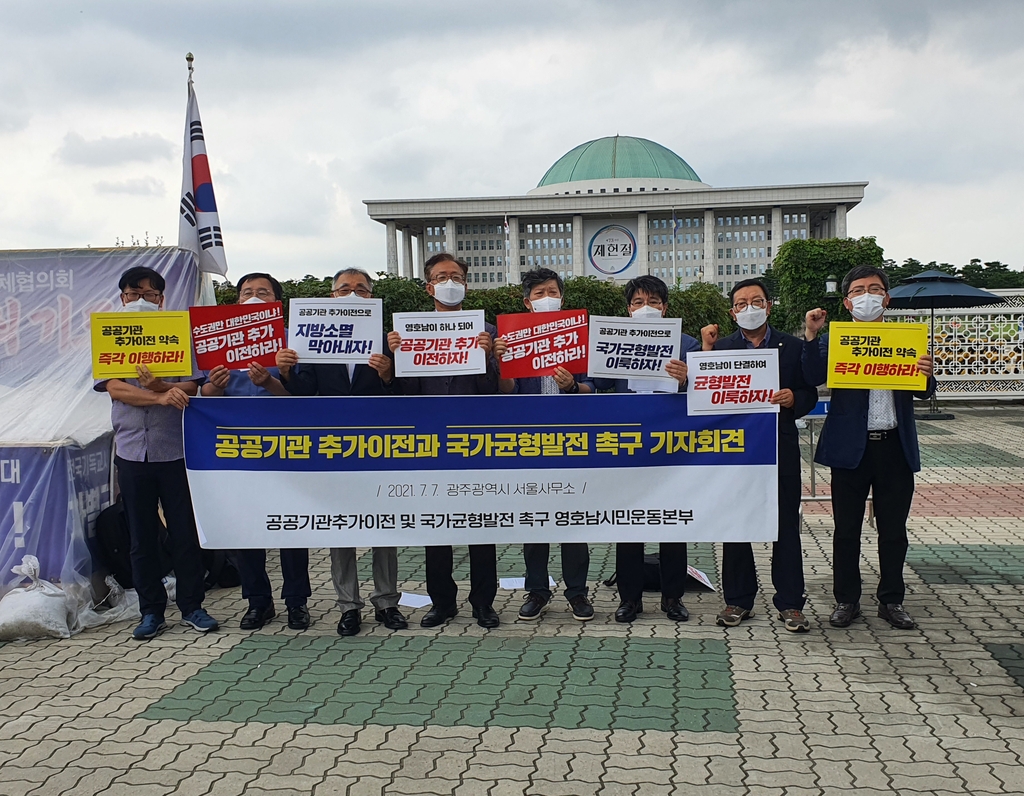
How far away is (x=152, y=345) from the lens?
5121 mm

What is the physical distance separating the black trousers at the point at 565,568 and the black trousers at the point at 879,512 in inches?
55.9

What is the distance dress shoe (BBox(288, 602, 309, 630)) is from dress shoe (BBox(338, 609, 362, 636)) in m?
0.25

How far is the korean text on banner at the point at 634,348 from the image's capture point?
4.94 m

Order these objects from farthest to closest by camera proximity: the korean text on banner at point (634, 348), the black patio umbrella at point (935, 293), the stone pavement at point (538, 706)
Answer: the black patio umbrella at point (935, 293) < the korean text on banner at point (634, 348) < the stone pavement at point (538, 706)

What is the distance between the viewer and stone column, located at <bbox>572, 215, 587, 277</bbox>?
113 meters

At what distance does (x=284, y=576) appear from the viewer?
541 cm

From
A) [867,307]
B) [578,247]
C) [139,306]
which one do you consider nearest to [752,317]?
[867,307]

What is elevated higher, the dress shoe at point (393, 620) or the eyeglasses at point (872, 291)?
the eyeglasses at point (872, 291)

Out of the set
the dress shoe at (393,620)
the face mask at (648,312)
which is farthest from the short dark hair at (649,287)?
the dress shoe at (393,620)

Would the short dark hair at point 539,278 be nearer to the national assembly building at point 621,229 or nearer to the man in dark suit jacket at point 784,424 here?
the man in dark suit jacket at point 784,424

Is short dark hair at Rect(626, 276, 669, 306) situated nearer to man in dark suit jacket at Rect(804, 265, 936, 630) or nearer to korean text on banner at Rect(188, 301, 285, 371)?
man in dark suit jacket at Rect(804, 265, 936, 630)

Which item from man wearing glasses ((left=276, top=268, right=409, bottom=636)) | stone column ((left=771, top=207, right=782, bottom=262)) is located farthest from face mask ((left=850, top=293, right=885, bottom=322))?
stone column ((left=771, top=207, right=782, bottom=262))

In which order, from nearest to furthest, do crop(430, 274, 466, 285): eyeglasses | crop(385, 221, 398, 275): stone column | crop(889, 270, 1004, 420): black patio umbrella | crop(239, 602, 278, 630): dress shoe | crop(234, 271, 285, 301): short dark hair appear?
crop(430, 274, 466, 285): eyeglasses < crop(239, 602, 278, 630): dress shoe < crop(234, 271, 285, 301): short dark hair < crop(889, 270, 1004, 420): black patio umbrella < crop(385, 221, 398, 275): stone column

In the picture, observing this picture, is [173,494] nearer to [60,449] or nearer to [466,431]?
[60,449]
